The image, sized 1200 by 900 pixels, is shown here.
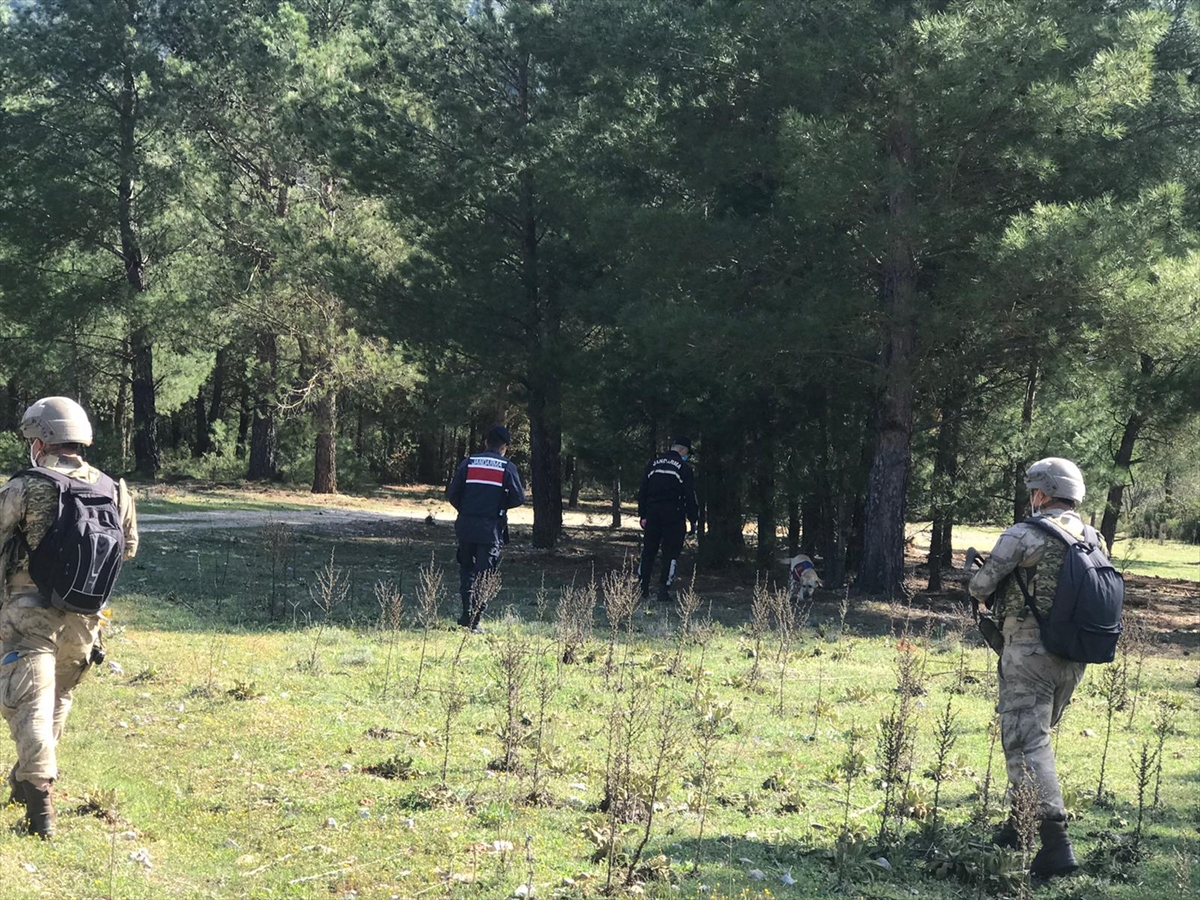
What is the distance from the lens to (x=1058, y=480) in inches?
229

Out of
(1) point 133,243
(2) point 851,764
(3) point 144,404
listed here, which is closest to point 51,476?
(2) point 851,764

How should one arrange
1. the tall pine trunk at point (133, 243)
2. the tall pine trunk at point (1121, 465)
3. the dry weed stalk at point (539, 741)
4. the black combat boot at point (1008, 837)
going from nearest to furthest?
the black combat boot at point (1008, 837) → the dry weed stalk at point (539, 741) → the tall pine trunk at point (1121, 465) → the tall pine trunk at point (133, 243)

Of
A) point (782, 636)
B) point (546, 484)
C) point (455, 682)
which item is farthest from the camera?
point (546, 484)

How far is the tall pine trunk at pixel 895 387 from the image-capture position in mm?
14055

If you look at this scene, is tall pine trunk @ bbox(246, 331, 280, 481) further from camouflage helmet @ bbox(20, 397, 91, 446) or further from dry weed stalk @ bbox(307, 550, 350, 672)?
camouflage helmet @ bbox(20, 397, 91, 446)

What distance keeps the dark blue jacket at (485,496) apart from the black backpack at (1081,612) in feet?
20.1

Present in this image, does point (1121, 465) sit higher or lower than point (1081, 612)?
higher

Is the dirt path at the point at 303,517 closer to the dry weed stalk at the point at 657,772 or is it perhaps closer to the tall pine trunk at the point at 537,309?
the tall pine trunk at the point at 537,309

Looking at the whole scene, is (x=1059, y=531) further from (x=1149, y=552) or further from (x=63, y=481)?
(x=1149, y=552)

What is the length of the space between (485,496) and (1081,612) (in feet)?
21.1

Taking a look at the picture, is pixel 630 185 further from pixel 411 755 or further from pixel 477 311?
pixel 411 755

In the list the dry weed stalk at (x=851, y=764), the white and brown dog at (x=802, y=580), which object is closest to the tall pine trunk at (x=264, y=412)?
the white and brown dog at (x=802, y=580)

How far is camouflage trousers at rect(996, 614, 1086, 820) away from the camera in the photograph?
5.60 m

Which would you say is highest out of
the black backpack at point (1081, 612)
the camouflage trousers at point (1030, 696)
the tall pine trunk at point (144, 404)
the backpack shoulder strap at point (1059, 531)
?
the tall pine trunk at point (144, 404)
